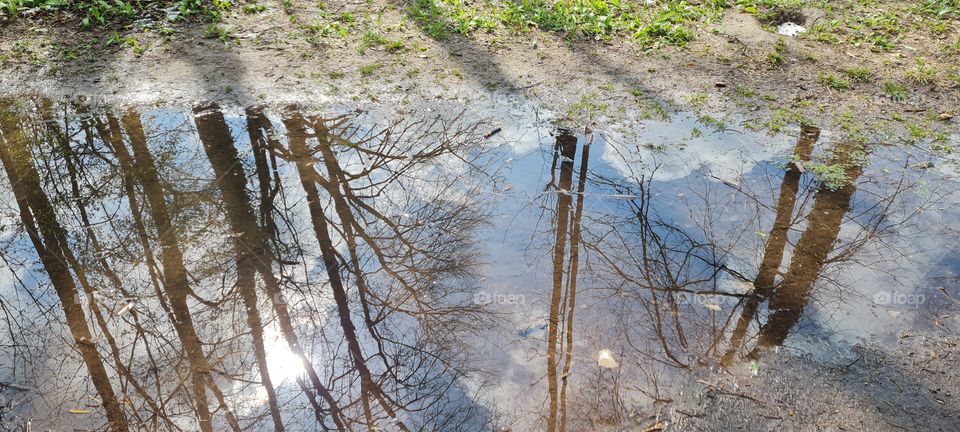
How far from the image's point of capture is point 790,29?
6.50 meters

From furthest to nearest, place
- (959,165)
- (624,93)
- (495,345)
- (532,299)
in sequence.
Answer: (624,93) < (959,165) < (532,299) < (495,345)

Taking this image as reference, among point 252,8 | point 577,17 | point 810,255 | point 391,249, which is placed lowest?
point 810,255

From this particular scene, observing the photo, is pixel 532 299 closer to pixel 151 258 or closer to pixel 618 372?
pixel 618 372

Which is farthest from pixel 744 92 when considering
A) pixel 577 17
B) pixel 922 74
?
pixel 577 17

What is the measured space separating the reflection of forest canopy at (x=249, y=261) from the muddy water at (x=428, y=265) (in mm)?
15

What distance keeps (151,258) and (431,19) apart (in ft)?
14.0

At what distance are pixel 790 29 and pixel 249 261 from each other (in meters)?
6.13

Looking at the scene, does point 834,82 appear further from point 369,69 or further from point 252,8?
point 252,8

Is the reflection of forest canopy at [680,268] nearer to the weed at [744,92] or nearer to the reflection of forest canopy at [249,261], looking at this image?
the reflection of forest canopy at [249,261]

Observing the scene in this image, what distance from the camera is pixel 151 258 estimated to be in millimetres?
3354

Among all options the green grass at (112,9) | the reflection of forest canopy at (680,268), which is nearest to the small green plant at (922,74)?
the reflection of forest canopy at (680,268)

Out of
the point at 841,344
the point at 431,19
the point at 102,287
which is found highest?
the point at 431,19

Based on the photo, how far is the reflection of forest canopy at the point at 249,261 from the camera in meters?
2.58

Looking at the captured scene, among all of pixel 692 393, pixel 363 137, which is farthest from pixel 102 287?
pixel 692 393
